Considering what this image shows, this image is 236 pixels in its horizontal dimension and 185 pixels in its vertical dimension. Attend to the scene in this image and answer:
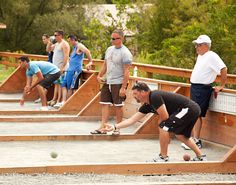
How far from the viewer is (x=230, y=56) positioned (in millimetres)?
23891

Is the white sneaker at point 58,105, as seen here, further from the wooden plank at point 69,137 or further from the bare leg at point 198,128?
the bare leg at point 198,128

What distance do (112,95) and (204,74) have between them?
2056 mm

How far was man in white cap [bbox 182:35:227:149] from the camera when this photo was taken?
11143mm

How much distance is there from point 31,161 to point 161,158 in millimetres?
1682

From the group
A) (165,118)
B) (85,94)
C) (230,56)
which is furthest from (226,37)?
(165,118)

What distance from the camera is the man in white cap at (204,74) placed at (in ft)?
36.6

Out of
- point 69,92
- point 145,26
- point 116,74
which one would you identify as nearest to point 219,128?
point 116,74

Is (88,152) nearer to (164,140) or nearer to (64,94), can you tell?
(164,140)

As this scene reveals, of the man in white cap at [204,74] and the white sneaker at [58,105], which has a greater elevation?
the man in white cap at [204,74]

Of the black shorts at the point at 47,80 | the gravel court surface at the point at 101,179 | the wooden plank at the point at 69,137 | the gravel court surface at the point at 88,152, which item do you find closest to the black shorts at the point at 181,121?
the gravel court surface at the point at 88,152

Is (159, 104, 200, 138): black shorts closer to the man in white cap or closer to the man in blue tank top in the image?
the man in white cap

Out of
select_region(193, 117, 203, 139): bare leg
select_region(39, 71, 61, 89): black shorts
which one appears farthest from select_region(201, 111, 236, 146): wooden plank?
select_region(39, 71, 61, 89): black shorts

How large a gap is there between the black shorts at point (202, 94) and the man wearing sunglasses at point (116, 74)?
141 cm

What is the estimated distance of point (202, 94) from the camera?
11.3m
